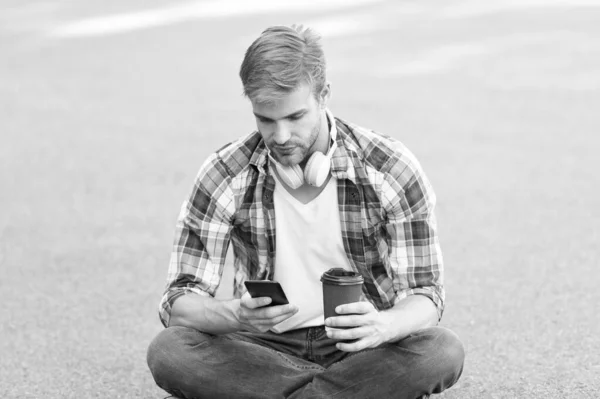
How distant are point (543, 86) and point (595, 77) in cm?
65

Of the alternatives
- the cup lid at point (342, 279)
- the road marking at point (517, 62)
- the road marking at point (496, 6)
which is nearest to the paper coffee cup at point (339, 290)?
the cup lid at point (342, 279)

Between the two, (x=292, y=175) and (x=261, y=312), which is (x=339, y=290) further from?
(x=292, y=175)

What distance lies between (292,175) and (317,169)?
0.33 ft

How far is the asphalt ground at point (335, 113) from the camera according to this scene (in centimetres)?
484

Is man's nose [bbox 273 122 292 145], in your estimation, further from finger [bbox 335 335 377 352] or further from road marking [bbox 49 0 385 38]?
road marking [bbox 49 0 385 38]

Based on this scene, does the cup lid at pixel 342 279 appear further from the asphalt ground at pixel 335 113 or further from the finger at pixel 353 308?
the asphalt ground at pixel 335 113

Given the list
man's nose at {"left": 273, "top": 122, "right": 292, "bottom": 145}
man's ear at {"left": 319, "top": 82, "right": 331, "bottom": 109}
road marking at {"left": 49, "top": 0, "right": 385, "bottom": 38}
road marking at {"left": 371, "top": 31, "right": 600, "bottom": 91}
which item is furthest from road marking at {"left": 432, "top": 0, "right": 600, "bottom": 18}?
man's nose at {"left": 273, "top": 122, "right": 292, "bottom": 145}

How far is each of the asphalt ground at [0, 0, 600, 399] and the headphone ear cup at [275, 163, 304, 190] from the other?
3.80ft

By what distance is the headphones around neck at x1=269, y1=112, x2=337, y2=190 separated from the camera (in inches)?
144

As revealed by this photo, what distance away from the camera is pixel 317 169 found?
365cm


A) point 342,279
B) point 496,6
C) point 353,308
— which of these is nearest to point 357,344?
point 353,308

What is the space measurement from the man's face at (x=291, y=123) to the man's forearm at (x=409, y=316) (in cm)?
64

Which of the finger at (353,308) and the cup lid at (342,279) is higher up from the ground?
the cup lid at (342,279)

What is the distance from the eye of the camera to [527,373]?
14.2 ft
